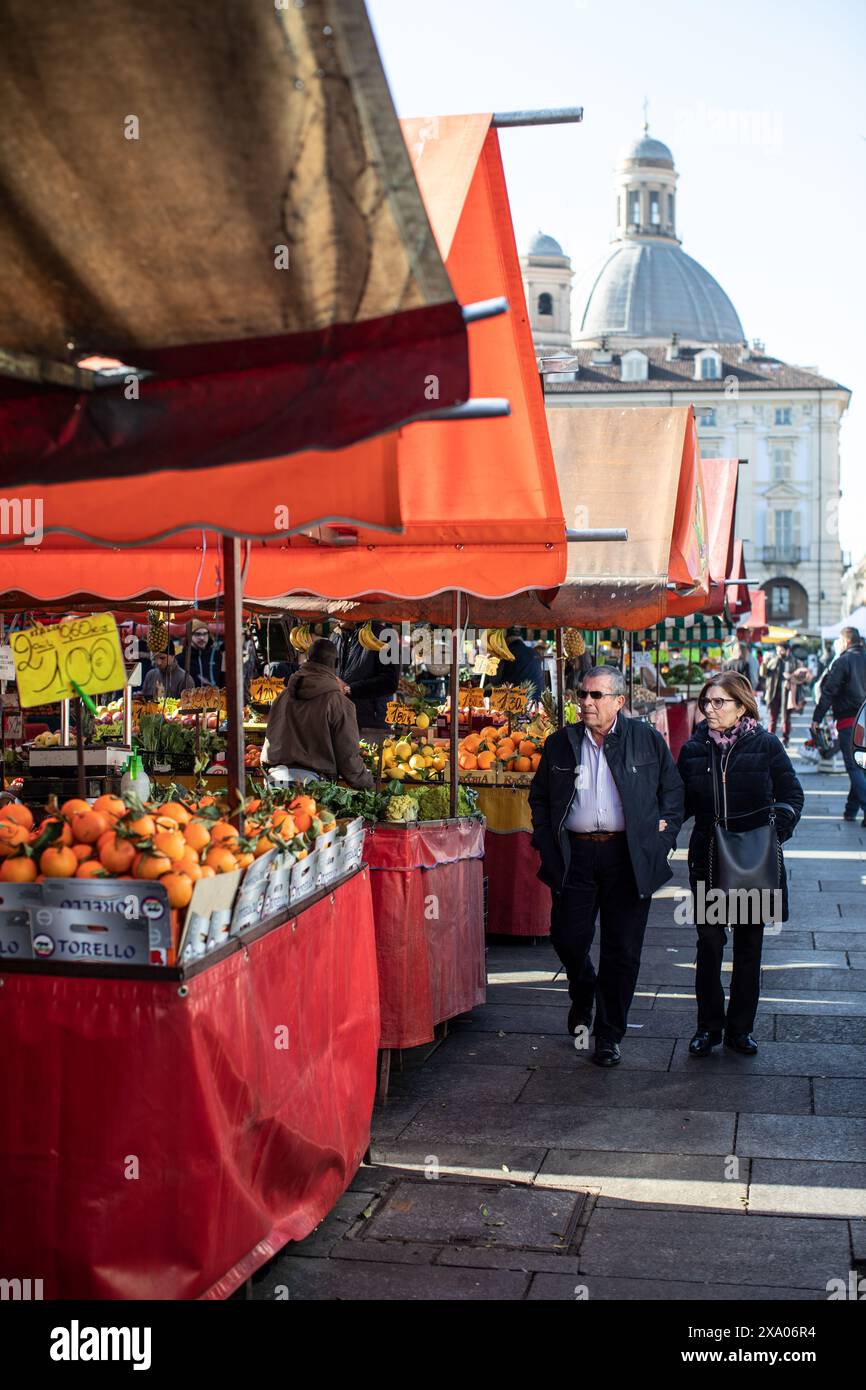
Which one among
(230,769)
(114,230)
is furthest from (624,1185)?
(114,230)

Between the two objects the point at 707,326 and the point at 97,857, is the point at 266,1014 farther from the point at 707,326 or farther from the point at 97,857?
the point at 707,326

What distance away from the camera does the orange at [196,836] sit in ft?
14.0

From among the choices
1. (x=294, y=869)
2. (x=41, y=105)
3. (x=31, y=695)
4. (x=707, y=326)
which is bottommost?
(x=294, y=869)

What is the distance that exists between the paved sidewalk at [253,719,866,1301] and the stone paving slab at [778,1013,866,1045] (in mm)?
16

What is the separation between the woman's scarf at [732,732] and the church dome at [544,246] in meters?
130

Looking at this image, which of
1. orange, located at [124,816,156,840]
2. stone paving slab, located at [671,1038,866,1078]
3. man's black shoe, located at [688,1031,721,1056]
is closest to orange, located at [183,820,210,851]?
orange, located at [124,816,156,840]

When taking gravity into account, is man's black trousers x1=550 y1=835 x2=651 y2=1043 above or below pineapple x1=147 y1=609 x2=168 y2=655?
below

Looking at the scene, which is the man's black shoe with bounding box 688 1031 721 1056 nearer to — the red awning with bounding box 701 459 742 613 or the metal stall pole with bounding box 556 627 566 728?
the metal stall pole with bounding box 556 627 566 728

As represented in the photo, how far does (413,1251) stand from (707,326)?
13754 cm

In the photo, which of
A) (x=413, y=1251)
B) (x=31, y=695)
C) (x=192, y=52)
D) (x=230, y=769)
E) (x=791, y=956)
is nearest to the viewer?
(x=192, y=52)

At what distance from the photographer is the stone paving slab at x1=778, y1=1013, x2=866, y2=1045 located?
22.8 ft

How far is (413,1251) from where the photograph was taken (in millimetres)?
4500

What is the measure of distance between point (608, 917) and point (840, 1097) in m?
1.29

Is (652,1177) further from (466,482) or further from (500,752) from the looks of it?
(500,752)
